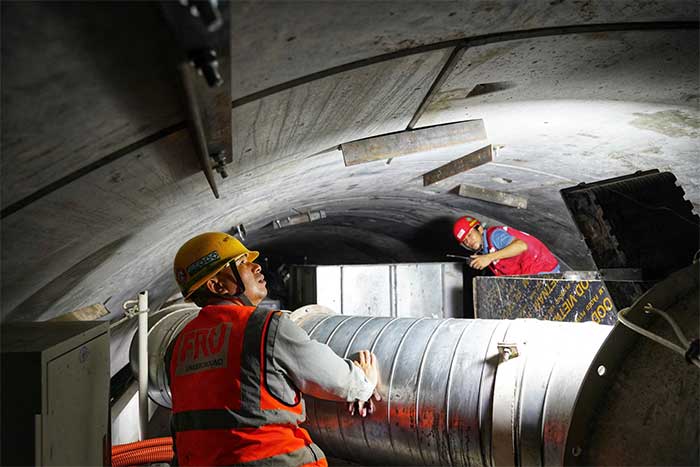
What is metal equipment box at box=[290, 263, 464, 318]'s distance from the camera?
5273 mm

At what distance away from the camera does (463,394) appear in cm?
271

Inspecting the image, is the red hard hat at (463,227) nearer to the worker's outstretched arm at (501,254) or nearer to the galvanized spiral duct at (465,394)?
the worker's outstretched arm at (501,254)

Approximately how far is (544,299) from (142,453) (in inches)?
107

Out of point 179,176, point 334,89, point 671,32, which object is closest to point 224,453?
point 179,176

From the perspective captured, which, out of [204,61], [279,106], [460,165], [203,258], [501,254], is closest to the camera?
[204,61]

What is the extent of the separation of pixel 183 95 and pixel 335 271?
3900 mm

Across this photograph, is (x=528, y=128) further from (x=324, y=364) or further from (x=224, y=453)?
(x=224, y=453)

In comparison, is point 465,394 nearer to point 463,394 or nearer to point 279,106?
point 463,394

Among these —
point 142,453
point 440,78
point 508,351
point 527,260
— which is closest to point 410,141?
point 440,78

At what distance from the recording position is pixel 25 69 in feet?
3.49

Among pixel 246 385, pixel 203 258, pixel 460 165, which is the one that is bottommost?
pixel 246 385

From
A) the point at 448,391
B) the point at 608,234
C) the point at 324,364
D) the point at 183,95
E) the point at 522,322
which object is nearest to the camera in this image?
the point at 183,95

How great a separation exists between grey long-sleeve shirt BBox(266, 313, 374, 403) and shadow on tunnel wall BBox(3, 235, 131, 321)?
811 millimetres

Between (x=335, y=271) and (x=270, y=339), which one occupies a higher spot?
(x=335, y=271)
